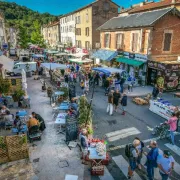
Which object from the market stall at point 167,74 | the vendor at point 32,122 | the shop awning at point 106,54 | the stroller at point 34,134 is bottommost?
the stroller at point 34,134

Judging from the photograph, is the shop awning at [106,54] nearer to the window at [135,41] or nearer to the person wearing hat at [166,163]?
the window at [135,41]

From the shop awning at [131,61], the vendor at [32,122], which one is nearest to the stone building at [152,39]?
the shop awning at [131,61]

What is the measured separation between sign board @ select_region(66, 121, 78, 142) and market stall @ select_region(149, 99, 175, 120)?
6.16 meters

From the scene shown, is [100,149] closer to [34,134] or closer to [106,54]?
[34,134]

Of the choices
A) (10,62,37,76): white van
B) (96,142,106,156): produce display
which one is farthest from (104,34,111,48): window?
(96,142,106,156): produce display

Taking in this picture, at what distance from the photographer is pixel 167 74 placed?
56.7 feet

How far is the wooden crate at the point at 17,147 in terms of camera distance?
24.7ft

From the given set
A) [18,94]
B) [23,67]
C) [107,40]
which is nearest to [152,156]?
[18,94]

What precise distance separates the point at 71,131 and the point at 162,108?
6.47m

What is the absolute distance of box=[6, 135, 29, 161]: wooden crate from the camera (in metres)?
7.54

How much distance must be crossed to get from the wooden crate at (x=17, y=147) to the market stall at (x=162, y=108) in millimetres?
8551

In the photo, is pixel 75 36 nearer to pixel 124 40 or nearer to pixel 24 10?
pixel 124 40

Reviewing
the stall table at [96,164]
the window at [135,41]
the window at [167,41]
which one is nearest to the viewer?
the stall table at [96,164]

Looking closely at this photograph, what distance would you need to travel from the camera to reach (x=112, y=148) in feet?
27.5
